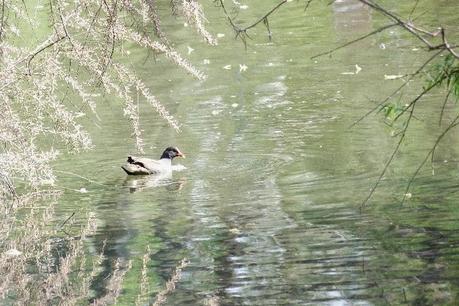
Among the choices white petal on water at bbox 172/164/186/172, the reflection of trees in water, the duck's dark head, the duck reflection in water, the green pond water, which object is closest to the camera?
the green pond water

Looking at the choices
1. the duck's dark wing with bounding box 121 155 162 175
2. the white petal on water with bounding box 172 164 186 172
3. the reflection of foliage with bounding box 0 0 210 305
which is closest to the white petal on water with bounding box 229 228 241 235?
the reflection of foliage with bounding box 0 0 210 305

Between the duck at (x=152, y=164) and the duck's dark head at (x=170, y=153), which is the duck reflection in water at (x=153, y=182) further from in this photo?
the duck's dark head at (x=170, y=153)

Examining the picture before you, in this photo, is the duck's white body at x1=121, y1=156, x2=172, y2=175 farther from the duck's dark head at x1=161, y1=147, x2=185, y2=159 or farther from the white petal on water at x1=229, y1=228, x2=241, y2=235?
the white petal on water at x1=229, y1=228, x2=241, y2=235

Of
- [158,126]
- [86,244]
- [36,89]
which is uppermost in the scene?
[36,89]

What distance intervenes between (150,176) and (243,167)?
55.0 inches

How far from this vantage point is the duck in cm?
1308

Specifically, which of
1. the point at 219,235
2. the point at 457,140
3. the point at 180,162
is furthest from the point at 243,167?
the point at 219,235

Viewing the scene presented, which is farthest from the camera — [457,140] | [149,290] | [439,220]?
[457,140]

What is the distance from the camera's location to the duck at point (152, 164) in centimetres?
1308

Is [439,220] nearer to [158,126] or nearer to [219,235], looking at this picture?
[219,235]

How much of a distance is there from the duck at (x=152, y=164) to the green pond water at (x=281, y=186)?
139 millimetres

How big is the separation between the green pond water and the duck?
5.5 inches

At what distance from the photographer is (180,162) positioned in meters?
13.4

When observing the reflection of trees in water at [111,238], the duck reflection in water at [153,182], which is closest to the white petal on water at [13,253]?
the reflection of trees in water at [111,238]
